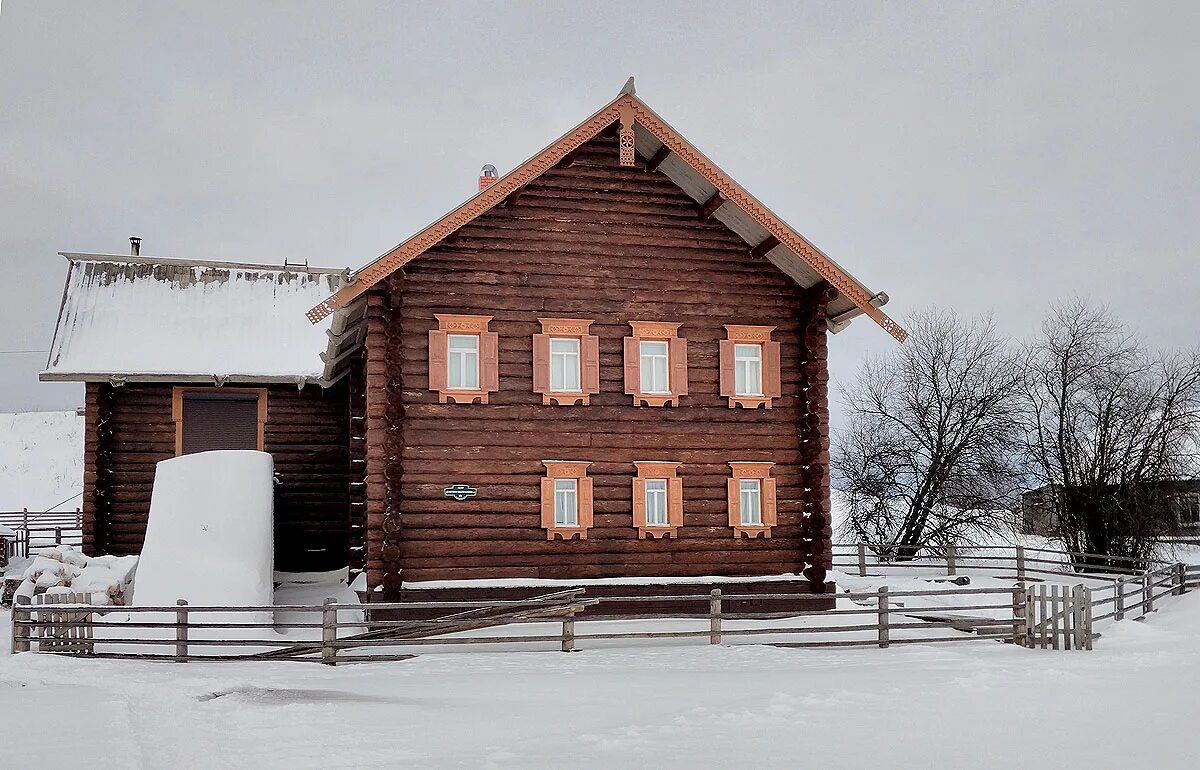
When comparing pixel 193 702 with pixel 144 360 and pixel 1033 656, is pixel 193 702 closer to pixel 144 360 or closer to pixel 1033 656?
pixel 1033 656

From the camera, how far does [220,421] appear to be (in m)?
25.7

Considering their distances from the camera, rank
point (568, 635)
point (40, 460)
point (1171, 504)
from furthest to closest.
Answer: point (40, 460) < point (1171, 504) < point (568, 635)

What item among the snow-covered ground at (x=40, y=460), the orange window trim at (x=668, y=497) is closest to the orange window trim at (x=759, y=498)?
the orange window trim at (x=668, y=497)

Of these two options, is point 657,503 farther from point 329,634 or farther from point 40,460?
point 40,460

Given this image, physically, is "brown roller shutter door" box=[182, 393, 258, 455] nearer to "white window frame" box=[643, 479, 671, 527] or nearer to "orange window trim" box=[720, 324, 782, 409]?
"white window frame" box=[643, 479, 671, 527]

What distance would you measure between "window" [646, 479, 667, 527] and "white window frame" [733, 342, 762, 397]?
2.36m

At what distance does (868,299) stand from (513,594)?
8.60m

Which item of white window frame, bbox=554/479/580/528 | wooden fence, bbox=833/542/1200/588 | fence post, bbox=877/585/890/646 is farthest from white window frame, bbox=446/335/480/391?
wooden fence, bbox=833/542/1200/588

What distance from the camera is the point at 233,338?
2647 centimetres

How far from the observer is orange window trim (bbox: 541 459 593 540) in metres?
19.1

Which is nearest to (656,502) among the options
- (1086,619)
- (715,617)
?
(715,617)

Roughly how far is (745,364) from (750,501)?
2.68 metres

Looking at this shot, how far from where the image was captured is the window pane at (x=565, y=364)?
1948 cm

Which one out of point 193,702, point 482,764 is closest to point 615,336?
point 193,702
